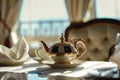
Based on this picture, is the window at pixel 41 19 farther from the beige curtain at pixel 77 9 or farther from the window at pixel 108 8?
the window at pixel 108 8

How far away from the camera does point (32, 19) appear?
3057 millimetres

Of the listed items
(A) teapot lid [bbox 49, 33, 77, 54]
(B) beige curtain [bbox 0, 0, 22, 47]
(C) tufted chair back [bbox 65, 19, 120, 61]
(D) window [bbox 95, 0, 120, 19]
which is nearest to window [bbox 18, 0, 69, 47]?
(B) beige curtain [bbox 0, 0, 22, 47]

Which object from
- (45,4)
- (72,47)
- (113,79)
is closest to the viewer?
(113,79)

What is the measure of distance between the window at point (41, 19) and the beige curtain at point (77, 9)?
19 cm

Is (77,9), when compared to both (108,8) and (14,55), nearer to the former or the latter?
(108,8)

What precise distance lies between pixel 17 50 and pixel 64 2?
1.49m

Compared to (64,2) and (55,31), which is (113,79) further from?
(55,31)

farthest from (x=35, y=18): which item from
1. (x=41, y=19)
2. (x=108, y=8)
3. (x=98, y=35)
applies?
(x=98, y=35)

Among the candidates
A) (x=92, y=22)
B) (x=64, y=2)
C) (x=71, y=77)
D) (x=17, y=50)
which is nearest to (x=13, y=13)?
(x=64, y=2)

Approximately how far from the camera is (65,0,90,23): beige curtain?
2.66m

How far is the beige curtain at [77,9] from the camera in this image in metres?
2.66

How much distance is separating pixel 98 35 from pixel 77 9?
0.80 metres

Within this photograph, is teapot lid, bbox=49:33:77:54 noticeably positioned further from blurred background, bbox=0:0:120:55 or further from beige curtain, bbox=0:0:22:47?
beige curtain, bbox=0:0:22:47

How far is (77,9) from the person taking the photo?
8.76ft
